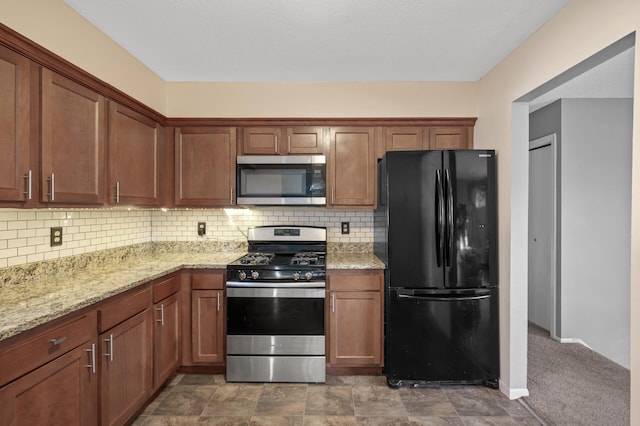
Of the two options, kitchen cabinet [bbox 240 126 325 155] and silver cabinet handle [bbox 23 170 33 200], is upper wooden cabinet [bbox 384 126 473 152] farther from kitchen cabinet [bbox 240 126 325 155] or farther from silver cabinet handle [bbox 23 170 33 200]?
silver cabinet handle [bbox 23 170 33 200]

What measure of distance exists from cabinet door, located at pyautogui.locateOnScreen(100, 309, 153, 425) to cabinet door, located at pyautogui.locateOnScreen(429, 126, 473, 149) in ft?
8.75

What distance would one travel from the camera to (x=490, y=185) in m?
2.56

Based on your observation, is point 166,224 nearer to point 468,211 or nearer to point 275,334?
point 275,334

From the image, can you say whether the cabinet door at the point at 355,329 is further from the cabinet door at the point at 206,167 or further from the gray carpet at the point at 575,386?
the cabinet door at the point at 206,167

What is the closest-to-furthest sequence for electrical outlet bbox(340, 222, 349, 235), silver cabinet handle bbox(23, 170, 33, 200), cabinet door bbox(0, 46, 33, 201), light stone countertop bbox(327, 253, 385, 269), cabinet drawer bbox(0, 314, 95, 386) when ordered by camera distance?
1. cabinet drawer bbox(0, 314, 95, 386)
2. cabinet door bbox(0, 46, 33, 201)
3. silver cabinet handle bbox(23, 170, 33, 200)
4. light stone countertop bbox(327, 253, 385, 269)
5. electrical outlet bbox(340, 222, 349, 235)

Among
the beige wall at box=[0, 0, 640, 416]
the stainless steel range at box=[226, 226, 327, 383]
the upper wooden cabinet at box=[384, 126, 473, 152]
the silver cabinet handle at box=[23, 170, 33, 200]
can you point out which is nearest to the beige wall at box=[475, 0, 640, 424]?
the beige wall at box=[0, 0, 640, 416]

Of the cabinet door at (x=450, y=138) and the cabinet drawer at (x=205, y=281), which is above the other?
the cabinet door at (x=450, y=138)

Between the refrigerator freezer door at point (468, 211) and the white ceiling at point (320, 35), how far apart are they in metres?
0.79

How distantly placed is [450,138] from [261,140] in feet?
5.61

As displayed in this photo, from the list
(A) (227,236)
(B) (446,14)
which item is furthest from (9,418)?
(B) (446,14)

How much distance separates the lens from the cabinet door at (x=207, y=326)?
2.73 m

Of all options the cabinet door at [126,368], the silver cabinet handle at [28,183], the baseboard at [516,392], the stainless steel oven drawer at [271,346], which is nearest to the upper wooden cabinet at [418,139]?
the stainless steel oven drawer at [271,346]

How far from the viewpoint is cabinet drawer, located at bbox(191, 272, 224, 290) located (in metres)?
2.72

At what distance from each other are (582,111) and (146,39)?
410cm
